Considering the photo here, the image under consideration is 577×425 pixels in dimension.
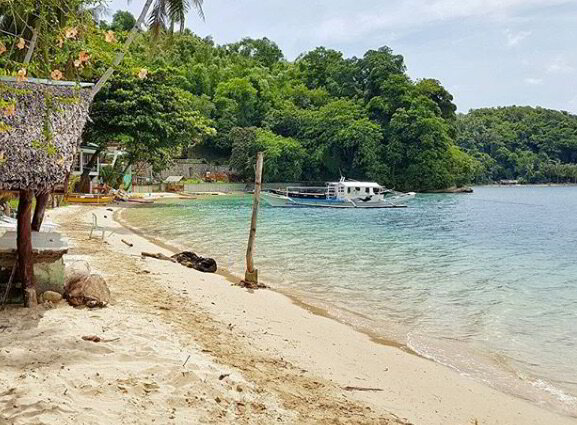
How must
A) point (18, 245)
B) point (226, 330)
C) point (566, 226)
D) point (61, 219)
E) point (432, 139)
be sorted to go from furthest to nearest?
point (432, 139) < point (566, 226) < point (61, 219) < point (226, 330) < point (18, 245)

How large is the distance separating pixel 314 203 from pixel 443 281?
2662 centimetres

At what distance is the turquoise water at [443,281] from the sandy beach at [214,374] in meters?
0.96

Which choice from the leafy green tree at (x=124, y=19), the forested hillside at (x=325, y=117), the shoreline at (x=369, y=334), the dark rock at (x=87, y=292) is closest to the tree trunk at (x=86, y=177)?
the forested hillside at (x=325, y=117)

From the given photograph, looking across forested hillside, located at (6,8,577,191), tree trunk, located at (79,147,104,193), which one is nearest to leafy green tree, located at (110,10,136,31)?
forested hillside, located at (6,8,577,191)

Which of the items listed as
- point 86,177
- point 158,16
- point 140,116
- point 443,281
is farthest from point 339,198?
point 443,281

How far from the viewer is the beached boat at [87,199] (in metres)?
32.4

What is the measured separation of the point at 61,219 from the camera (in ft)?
73.1

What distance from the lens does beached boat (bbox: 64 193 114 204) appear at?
106 feet

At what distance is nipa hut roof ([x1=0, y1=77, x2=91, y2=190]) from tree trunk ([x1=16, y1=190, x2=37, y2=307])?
0.39m

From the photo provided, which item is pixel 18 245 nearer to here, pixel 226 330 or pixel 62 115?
pixel 62 115

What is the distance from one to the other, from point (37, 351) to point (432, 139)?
6334 cm

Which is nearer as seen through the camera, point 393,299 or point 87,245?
point 393,299

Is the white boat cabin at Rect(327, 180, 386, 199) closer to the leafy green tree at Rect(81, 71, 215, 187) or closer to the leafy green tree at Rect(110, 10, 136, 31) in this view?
the leafy green tree at Rect(81, 71, 215, 187)

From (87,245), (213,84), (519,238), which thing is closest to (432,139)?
(213,84)
